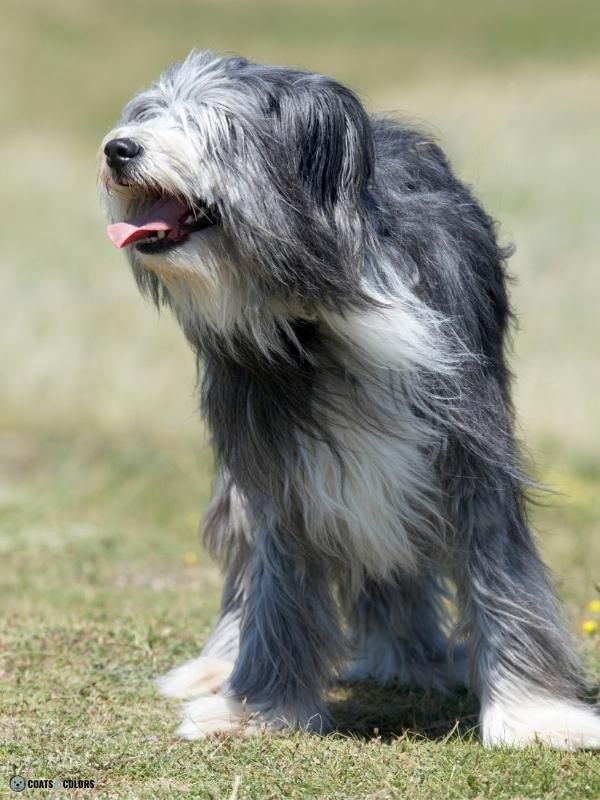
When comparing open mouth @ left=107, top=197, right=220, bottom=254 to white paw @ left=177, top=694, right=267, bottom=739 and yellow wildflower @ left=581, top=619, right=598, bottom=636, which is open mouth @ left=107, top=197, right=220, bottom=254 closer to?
white paw @ left=177, top=694, right=267, bottom=739

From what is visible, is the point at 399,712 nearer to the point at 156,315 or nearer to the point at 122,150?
the point at 122,150

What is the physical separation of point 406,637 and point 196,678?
91 cm

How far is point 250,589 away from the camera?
4770 millimetres

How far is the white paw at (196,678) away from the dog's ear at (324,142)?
2.10 m

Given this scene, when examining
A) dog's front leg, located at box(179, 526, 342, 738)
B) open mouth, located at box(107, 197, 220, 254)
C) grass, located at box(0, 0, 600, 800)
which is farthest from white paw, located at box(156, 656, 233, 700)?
open mouth, located at box(107, 197, 220, 254)

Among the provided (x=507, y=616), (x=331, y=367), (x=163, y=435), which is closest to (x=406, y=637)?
(x=507, y=616)

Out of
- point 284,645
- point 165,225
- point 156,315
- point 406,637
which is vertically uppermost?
point 165,225

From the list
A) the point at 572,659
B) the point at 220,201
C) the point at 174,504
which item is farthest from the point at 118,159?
the point at 174,504

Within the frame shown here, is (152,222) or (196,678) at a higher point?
(152,222)

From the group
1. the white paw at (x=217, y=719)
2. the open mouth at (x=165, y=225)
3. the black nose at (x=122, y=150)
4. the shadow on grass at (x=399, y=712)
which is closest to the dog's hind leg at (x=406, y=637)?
the shadow on grass at (x=399, y=712)

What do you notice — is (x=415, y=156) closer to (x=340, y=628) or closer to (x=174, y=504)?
(x=340, y=628)

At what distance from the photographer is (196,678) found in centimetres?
519

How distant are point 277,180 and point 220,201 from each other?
0.63 feet

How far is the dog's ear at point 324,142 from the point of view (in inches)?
157
